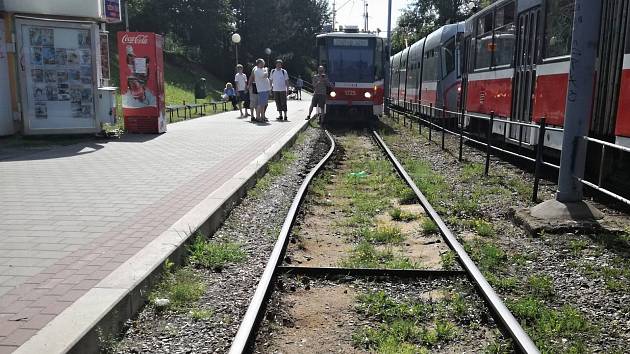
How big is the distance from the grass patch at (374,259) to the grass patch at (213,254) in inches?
42.8

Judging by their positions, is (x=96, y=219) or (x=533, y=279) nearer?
(x=533, y=279)

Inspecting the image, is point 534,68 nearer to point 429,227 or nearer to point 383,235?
point 429,227

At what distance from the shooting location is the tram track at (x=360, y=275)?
3.89 m

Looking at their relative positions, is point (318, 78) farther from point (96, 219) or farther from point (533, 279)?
point (533, 279)

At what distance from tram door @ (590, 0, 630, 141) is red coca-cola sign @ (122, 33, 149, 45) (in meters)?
10.9

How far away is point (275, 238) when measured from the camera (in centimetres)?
653

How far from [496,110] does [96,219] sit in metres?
9.47

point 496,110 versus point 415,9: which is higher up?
point 415,9

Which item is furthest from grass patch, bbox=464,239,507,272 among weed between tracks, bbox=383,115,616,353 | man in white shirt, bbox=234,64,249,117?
man in white shirt, bbox=234,64,249,117

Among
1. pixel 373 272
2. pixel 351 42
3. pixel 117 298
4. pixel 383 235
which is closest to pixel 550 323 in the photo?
pixel 373 272

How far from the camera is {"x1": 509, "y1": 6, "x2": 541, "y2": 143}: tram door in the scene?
35.5 ft

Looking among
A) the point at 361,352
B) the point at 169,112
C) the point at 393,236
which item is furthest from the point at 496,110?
the point at 169,112

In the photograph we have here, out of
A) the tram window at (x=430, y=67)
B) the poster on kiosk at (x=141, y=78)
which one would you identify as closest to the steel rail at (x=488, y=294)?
the poster on kiosk at (x=141, y=78)

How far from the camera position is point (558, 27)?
9.72 m
